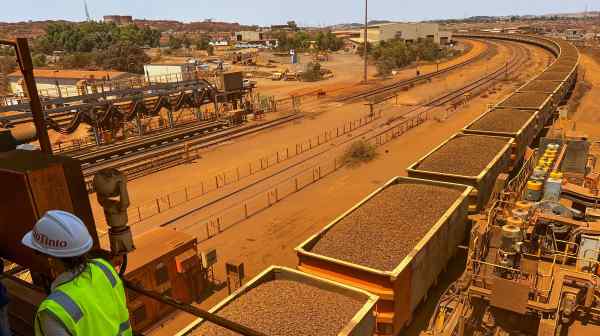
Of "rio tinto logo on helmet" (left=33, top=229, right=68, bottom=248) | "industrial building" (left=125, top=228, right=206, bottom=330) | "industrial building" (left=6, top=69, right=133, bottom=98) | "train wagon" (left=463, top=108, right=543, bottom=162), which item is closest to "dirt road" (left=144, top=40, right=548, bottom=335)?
"industrial building" (left=125, top=228, right=206, bottom=330)

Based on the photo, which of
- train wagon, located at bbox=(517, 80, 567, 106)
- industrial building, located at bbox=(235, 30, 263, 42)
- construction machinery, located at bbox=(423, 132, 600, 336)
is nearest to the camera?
construction machinery, located at bbox=(423, 132, 600, 336)

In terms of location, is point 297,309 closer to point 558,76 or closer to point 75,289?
point 75,289

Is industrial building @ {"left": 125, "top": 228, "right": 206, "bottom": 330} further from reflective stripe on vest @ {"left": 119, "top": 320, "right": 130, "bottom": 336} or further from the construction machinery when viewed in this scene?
reflective stripe on vest @ {"left": 119, "top": 320, "right": 130, "bottom": 336}

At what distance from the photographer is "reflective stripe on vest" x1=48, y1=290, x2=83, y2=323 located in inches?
90.4

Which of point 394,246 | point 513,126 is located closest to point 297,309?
point 394,246

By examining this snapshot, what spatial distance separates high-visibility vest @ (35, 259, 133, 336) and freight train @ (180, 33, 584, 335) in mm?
3752

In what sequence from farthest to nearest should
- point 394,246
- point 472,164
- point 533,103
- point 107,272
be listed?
point 533,103 → point 472,164 → point 394,246 → point 107,272

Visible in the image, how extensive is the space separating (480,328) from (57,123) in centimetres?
2352

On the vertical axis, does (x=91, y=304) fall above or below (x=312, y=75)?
above

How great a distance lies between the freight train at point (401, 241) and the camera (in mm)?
7090

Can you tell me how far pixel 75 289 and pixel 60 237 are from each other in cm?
34

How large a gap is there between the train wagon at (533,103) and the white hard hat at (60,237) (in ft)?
69.6

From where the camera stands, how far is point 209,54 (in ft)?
325

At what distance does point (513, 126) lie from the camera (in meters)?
16.8
